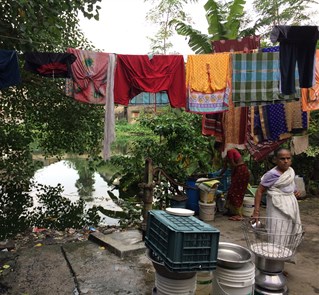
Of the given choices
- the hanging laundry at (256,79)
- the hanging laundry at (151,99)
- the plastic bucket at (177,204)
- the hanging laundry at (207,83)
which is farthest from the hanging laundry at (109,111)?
the plastic bucket at (177,204)

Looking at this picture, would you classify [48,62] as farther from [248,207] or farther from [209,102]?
[248,207]

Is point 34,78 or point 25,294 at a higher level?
point 34,78

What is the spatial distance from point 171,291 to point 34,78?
18.0 feet

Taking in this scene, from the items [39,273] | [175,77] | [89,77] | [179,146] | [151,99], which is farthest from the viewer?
[179,146]

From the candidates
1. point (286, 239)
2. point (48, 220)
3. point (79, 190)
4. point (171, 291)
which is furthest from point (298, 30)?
point (79, 190)

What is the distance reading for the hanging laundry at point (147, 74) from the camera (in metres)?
4.75

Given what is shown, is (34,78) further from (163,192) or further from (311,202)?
(311,202)

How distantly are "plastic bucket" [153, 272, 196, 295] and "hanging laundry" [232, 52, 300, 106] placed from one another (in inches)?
107

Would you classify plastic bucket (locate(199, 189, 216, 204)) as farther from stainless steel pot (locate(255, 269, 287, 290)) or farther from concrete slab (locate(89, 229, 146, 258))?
stainless steel pot (locate(255, 269, 287, 290))

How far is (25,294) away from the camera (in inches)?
139

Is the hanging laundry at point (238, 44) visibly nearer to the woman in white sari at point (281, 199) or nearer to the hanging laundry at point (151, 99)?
the hanging laundry at point (151, 99)

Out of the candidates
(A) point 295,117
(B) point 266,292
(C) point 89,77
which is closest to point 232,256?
(B) point 266,292

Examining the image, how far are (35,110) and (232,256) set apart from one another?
6553 mm

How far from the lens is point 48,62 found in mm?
4402
